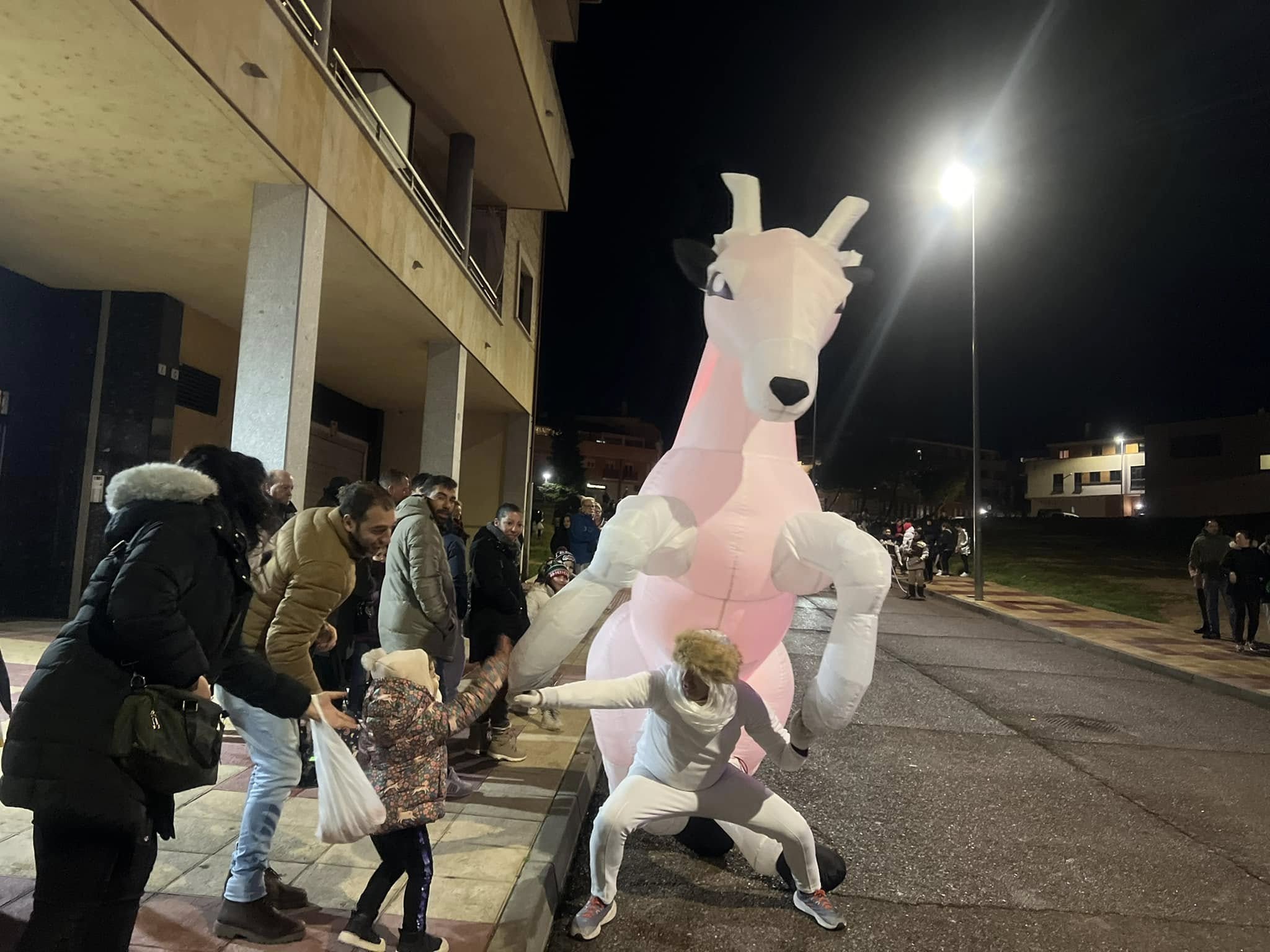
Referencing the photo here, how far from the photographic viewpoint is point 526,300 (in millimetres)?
19047

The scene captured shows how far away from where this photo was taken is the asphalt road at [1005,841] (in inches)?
136

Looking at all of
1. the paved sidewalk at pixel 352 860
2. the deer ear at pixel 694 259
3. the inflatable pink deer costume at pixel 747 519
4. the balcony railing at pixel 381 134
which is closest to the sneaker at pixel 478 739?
the paved sidewalk at pixel 352 860

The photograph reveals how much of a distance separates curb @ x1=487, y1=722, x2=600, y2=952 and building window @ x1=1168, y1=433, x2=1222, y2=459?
54.8 meters

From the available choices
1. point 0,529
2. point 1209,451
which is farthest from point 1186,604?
point 1209,451

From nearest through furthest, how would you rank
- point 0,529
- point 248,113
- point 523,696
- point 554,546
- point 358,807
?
point 358,807
point 523,696
point 248,113
point 0,529
point 554,546

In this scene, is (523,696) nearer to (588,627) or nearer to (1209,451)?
(588,627)

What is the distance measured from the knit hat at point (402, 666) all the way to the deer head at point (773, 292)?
1479 mm

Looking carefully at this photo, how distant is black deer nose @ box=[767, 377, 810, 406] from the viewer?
9.18 ft

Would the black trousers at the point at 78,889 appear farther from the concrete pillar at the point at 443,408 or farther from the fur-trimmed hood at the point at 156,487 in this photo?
the concrete pillar at the point at 443,408

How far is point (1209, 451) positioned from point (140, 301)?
5549 cm

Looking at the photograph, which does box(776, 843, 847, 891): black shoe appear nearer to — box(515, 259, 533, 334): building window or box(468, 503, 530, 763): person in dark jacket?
box(468, 503, 530, 763): person in dark jacket

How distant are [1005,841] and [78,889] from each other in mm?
4402

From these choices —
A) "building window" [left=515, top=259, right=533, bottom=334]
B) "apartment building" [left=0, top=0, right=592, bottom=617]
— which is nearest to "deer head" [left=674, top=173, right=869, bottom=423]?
"apartment building" [left=0, top=0, right=592, bottom=617]

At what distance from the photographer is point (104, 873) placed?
2.05 m
